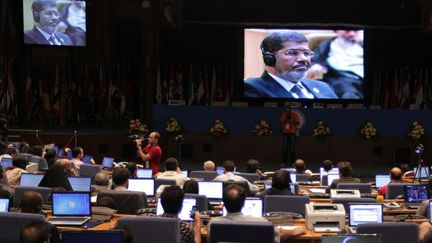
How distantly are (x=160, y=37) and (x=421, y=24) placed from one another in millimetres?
8836

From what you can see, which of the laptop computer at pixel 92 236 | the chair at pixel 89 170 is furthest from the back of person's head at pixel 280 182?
the chair at pixel 89 170

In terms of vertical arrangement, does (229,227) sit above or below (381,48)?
below

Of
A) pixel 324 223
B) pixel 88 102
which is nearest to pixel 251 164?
pixel 324 223

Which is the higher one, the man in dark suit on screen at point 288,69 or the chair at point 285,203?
the man in dark suit on screen at point 288,69

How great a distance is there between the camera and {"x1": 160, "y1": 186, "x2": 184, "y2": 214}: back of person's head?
6337mm

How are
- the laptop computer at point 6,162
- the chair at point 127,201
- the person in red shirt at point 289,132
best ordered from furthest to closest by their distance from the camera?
the person in red shirt at point 289,132 < the laptop computer at point 6,162 < the chair at point 127,201

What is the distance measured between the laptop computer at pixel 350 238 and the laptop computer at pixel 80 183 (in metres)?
5.35

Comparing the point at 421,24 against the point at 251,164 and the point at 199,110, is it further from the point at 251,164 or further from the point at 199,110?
the point at 251,164

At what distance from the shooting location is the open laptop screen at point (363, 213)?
24.7ft

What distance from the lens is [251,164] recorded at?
12.6m

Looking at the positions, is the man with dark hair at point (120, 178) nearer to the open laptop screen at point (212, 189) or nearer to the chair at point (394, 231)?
the open laptop screen at point (212, 189)

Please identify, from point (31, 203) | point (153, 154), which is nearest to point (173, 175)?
point (153, 154)

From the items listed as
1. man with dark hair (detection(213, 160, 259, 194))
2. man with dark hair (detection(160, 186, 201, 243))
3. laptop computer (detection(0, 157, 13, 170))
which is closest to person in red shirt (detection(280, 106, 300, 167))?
man with dark hair (detection(213, 160, 259, 194))

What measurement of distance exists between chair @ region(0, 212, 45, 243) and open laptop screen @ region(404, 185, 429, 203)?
17.0 feet
